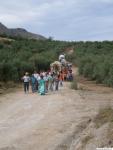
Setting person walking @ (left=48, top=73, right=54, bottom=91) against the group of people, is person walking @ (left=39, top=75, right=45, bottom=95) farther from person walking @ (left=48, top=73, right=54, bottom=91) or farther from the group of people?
person walking @ (left=48, top=73, right=54, bottom=91)

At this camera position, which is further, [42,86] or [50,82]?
[50,82]

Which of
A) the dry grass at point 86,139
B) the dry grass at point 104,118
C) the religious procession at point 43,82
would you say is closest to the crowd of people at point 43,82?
the religious procession at point 43,82

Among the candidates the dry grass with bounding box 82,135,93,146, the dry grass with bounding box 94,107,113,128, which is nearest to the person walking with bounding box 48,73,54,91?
the dry grass with bounding box 94,107,113,128

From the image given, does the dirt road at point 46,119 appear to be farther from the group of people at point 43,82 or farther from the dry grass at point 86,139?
the group of people at point 43,82

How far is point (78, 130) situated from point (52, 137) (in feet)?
3.96

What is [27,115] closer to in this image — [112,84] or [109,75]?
[112,84]

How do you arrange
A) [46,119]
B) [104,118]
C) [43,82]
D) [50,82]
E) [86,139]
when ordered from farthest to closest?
[50,82]
[43,82]
[46,119]
[104,118]
[86,139]

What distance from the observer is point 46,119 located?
76.2 ft

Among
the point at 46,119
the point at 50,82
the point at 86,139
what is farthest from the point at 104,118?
the point at 50,82

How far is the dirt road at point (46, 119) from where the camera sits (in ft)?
61.2

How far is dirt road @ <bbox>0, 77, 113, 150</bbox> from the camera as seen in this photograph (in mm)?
A: 18641

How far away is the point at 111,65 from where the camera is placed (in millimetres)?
49656

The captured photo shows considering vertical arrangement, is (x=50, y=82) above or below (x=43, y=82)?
below

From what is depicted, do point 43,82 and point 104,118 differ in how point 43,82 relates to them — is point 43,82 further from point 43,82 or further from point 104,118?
point 104,118
